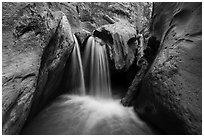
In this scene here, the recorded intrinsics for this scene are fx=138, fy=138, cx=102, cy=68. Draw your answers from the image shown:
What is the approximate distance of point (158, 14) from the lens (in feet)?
15.4

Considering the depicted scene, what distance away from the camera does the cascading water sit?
3311 millimetres

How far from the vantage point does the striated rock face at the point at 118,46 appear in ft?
22.2

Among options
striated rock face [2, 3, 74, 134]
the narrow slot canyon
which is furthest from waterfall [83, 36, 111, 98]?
striated rock face [2, 3, 74, 134]

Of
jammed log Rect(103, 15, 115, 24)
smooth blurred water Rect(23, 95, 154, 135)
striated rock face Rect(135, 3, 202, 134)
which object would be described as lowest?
smooth blurred water Rect(23, 95, 154, 135)

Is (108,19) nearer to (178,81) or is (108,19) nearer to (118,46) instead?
(118,46)

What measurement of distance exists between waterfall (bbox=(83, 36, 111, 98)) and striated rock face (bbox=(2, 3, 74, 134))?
280cm

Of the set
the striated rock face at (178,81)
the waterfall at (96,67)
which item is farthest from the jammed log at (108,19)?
the striated rock face at (178,81)

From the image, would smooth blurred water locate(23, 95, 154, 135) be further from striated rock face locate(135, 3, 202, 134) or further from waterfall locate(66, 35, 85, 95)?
waterfall locate(66, 35, 85, 95)

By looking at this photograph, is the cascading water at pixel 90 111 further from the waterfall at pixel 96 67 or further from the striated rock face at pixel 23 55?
the striated rock face at pixel 23 55

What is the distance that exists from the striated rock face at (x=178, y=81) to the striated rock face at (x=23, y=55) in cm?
264

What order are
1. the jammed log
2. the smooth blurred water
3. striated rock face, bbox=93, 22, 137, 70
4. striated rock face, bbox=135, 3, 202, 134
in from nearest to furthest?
striated rock face, bbox=135, 3, 202, 134, the smooth blurred water, striated rock face, bbox=93, 22, 137, 70, the jammed log

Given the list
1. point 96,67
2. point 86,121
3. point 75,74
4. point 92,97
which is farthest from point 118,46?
point 86,121

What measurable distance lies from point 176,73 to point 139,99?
1310 millimetres

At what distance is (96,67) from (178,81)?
4.28 meters
